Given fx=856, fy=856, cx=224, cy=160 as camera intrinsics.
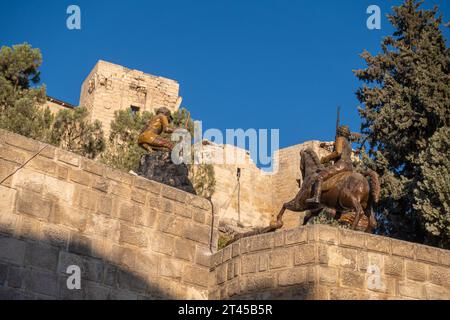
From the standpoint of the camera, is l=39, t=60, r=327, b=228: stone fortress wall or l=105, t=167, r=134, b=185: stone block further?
l=39, t=60, r=327, b=228: stone fortress wall

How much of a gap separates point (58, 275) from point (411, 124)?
16.7 metres

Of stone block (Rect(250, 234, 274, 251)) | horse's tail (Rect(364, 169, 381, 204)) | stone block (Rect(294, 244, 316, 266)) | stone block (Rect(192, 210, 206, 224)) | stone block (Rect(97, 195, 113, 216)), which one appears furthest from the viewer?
horse's tail (Rect(364, 169, 381, 204))

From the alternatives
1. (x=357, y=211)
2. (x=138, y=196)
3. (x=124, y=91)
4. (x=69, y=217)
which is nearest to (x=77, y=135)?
(x=124, y=91)

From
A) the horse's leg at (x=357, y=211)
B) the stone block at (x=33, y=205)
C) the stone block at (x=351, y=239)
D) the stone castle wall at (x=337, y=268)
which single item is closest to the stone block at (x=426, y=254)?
the stone castle wall at (x=337, y=268)

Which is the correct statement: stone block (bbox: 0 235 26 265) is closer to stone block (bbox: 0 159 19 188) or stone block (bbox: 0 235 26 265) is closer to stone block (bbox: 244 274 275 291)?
stone block (bbox: 0 159 19 188)

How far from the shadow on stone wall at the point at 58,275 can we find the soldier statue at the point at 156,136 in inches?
116

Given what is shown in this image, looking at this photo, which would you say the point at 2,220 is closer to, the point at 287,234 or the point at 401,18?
the point at 287,234

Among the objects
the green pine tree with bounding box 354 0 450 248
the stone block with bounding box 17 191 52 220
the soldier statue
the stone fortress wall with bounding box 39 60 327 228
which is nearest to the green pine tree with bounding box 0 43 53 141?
the stone fortress wall with bounding box 39 60 327 228

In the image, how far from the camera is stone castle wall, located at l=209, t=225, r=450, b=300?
10.4 metres

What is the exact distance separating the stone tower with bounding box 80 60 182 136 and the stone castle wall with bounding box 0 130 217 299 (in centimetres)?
3523
